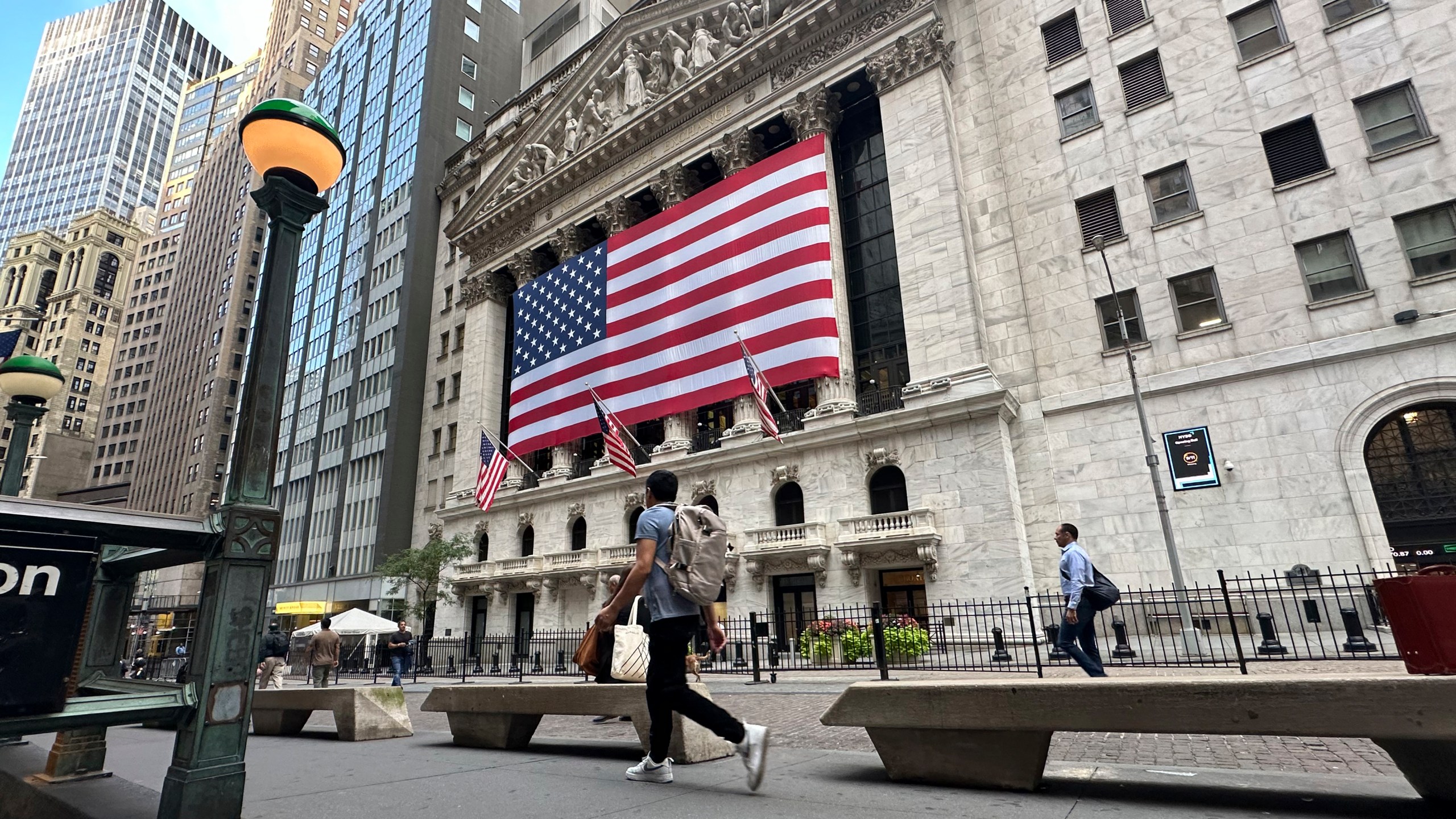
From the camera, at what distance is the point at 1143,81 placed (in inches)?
893

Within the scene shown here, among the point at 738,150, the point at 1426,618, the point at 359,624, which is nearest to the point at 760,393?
the point at 738,150

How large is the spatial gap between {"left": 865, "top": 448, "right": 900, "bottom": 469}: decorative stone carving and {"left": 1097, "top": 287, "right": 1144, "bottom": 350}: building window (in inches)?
282

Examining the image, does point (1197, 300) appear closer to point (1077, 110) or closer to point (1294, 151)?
point (1294, 151)

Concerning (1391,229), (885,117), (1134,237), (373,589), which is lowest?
(373,589)

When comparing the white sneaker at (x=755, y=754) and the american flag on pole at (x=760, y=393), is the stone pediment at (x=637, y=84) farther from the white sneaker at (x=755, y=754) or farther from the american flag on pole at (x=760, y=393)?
the white sneaker at (x=755, y=754)

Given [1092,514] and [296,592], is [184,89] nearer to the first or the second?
[296,592]

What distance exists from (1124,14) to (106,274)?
127 meters

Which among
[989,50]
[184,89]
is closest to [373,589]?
[989,50]

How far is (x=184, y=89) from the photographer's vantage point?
170m

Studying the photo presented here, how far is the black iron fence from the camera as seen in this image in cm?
1408

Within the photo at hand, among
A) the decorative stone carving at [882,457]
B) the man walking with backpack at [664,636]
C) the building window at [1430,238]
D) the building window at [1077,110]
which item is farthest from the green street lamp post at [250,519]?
the building window at [1077,110]

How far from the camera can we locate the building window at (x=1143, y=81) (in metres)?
22.3

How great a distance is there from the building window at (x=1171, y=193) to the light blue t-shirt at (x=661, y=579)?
879 inches

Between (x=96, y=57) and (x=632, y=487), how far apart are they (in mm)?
225579
